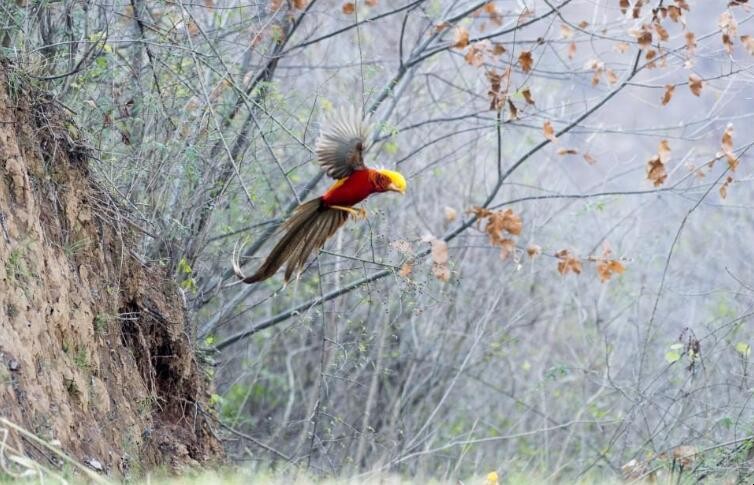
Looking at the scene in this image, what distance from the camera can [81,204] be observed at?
18.1 ft

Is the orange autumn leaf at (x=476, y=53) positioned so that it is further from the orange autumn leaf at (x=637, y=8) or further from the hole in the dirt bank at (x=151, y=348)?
the hole in the dirt bank at (x=151, y=348)

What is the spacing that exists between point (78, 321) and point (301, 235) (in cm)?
120

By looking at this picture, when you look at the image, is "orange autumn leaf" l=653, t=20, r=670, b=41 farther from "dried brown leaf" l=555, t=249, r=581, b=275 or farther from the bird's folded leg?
the bird's folded leg

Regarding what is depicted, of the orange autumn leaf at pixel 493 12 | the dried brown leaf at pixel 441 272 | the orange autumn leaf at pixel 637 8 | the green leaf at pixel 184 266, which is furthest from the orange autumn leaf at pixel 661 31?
the green leaf at pixel 184 266

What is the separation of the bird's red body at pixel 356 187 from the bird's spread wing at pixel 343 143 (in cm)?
4

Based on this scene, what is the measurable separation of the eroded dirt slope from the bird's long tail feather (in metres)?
0.76

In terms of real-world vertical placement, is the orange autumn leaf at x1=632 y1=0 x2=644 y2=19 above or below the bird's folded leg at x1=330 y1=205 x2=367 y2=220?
above

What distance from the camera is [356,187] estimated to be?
5152 millimetres

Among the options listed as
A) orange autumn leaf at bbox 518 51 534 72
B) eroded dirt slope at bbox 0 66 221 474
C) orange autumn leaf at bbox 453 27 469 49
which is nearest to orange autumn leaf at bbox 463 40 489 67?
orange autumn leaf at bbox 453 27 469 49

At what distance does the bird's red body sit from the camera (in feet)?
16.8

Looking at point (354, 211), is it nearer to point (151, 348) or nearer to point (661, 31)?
point (151, 348)

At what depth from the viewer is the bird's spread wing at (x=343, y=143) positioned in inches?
201

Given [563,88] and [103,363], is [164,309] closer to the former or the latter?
[103,363]

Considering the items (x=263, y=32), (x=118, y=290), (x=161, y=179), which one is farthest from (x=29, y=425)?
(x=263, y=32)
